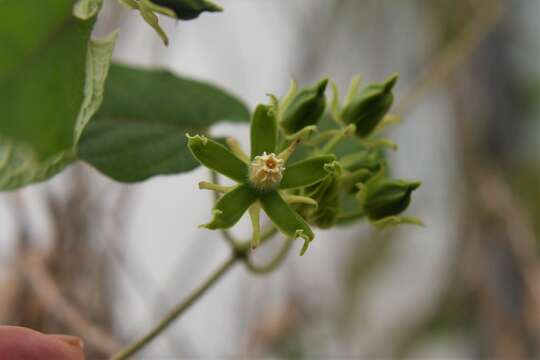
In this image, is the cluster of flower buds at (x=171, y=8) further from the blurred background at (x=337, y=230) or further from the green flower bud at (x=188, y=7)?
the blurred background at (x=337, y=230)

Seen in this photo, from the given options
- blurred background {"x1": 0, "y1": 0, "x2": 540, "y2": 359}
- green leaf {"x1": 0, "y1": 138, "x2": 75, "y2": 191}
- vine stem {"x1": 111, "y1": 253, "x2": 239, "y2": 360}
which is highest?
green leaf {"x1": 0, "y1": 138, "x2": 75, "y2": 191}

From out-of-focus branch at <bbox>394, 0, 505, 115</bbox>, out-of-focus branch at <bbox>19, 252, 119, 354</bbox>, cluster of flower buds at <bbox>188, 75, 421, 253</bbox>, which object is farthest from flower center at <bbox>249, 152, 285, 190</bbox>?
out-of-focus branch at <bbox>394, 0, 505, 115</bbox>

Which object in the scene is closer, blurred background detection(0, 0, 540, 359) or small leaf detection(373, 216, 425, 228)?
small leaf detection(373, 216, 425, 228)

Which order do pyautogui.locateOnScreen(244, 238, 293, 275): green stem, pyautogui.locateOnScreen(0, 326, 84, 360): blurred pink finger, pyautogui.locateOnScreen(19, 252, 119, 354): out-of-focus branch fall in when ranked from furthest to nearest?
pyautogui.locateOnScreen(19, 252, 119, 354): out-of-focus branch
pyautogui.locateOnScreen(244, 238, 293, 275): green stem
pyautogui.locateOnScreen(0, 326, 84, 360): blurred pink finger

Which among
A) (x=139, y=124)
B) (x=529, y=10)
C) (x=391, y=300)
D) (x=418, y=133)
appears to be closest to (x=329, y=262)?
(x=391, y=300)

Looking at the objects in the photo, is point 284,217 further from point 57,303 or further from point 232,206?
point 57,303

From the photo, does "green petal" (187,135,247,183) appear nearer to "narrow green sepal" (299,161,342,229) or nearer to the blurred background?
"narrow green sepal" (299,161,342,229)
